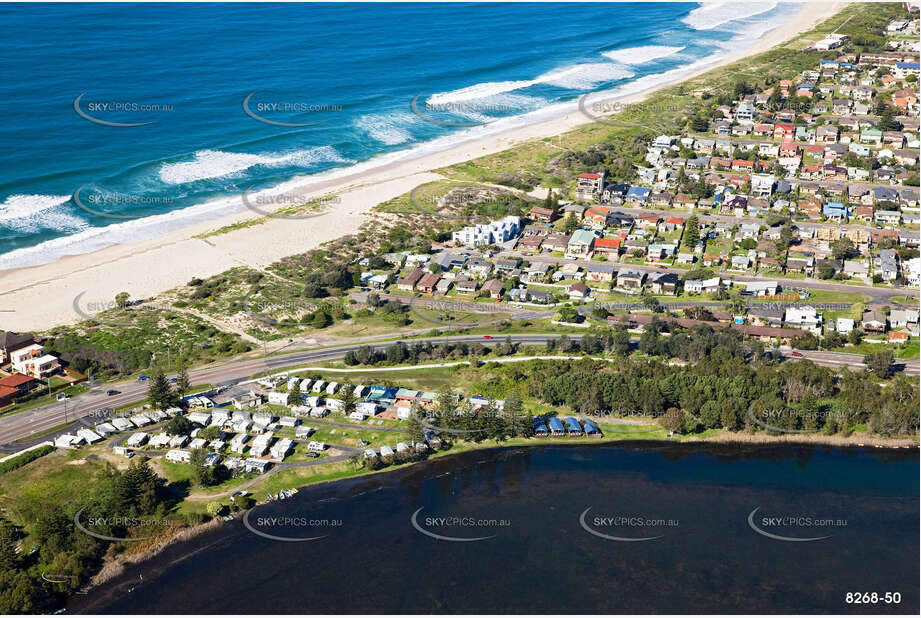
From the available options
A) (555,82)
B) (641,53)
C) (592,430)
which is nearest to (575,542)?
(592,430)

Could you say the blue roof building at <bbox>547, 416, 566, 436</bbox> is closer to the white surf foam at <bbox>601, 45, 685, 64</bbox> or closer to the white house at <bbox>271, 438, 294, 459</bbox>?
the white house at <bbox>271, 438, 294, 459</bbox>

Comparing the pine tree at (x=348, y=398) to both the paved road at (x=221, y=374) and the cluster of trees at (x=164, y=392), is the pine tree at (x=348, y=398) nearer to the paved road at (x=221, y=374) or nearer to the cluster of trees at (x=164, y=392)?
the paved road at (x=221, y=374)

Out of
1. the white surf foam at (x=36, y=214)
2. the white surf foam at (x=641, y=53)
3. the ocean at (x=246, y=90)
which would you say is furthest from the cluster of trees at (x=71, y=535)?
the white surf foam at (x=641, y=53)

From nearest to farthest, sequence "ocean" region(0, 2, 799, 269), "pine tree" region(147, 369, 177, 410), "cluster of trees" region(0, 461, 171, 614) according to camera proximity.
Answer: "cluster of trees" region(0, 461, 171, 614) → "pine tree" region(147, 369, 177, 410) → "ocean" region(0, 2, 799, 269)


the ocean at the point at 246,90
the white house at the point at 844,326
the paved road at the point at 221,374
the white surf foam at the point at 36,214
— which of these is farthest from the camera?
the ocean at the point at 246,90

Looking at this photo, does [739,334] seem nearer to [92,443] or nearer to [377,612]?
[377,612]

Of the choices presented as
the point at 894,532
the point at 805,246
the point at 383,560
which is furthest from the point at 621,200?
the point at 383,560

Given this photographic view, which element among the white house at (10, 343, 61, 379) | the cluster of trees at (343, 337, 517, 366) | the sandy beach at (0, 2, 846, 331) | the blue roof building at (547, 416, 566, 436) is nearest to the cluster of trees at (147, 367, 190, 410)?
the white house at (10, 343, 61, 379)
